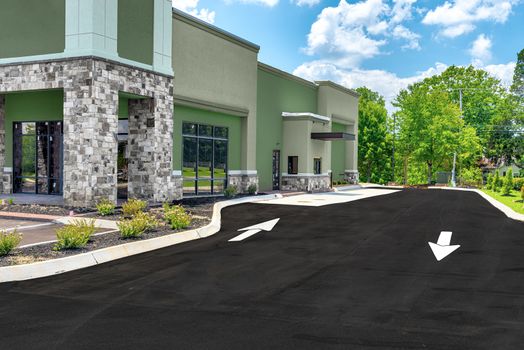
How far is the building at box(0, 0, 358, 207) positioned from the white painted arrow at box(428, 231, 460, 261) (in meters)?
12.3

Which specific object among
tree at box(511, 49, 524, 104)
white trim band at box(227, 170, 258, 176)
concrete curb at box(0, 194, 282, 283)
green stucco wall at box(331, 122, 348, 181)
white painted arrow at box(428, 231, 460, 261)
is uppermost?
tree at box(511, 49, 524, 104)

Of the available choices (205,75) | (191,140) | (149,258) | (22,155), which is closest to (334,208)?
(191,140)

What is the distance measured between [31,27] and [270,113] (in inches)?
697

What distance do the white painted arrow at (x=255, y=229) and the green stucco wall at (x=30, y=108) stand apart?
11.8 m

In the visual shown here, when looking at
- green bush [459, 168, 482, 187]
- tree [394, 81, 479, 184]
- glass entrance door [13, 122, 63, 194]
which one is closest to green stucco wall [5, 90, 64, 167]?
glass entrance door [13, 122, 63, 194]

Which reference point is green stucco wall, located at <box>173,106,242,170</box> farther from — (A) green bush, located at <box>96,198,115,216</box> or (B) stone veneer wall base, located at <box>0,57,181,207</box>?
(A) green bush, located at <box>96,198,115,216</box>

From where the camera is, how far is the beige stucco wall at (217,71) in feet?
79.7

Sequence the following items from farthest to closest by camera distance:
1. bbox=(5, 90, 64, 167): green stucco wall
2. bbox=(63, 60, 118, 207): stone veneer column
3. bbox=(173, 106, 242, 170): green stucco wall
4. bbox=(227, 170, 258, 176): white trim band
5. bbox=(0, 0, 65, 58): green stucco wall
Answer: bbox=(227, 170, 258, 176): white trim band → bbox=(173, 106, 242, 170): green stucco wall → bbox=(5, 90, 64, 167): green stucco wall → bbox=(0, 0, 65, 58): green stucco wall → bbox=(63, 60, 118, 207): stone veneer column

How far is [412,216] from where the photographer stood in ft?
66.7

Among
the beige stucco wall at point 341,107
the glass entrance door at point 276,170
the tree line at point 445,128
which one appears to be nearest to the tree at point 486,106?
the tree line at point 445,128

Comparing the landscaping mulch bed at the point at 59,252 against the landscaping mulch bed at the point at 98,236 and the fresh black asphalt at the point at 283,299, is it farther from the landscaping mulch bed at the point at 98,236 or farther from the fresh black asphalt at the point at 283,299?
the fresh black asphalt at the point at 283,299

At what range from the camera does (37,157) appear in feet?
77.7

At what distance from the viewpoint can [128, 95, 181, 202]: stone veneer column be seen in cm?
2183

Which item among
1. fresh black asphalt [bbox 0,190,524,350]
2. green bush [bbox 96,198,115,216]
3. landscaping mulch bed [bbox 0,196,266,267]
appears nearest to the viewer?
fresh black asphalt [bbox 0,190,524,350]
